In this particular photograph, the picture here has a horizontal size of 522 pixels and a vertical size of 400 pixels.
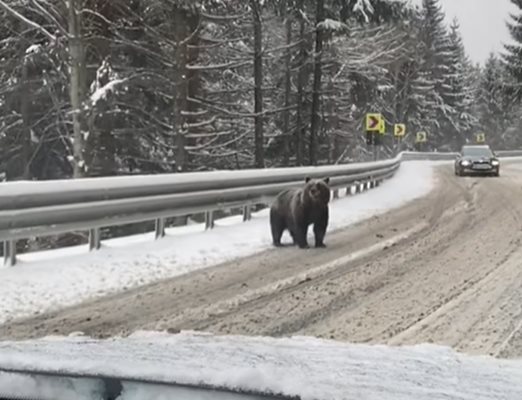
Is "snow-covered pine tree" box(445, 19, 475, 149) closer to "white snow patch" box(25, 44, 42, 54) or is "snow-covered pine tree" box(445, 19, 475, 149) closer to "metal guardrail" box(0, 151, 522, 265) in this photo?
"white snow patch" box(25, 44, 42, 54)

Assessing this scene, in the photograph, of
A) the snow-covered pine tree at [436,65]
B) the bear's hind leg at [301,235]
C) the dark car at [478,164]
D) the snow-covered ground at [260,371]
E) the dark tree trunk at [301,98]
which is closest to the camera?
the snow-covered ground at [260,371]

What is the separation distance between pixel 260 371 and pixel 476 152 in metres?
32.0

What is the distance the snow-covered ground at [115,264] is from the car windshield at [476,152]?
21828 mm

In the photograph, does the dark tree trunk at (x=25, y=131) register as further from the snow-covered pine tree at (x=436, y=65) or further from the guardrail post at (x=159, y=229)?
the snow-covered pine tree at (x=436, y=65)

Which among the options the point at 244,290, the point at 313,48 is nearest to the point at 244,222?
the point at 244,290

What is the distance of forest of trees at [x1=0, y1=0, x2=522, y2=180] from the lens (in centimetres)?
1802

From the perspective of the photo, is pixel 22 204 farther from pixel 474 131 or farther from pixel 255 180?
pixel 474 131

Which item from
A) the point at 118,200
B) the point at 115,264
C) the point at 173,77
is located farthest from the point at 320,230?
the point at 173,77

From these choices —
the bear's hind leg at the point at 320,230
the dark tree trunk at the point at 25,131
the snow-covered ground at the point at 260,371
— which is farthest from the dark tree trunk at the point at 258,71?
the snow-covered ground at the point at 260,371

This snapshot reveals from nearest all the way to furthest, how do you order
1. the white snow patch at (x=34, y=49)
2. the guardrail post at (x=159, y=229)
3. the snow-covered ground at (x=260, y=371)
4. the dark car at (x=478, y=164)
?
the snow-covered ground at (x=260, y=371) < the guardrail post at (x=159, y=229) < the white snow patch at (x=34, y=49) < the dark car at (x=478, y=164)

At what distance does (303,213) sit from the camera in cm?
933

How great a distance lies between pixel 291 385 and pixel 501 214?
41.2ft

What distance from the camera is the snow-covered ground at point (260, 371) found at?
189 centimetres

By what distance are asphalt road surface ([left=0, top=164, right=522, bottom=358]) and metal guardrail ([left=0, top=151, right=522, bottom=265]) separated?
1388 millimetres
